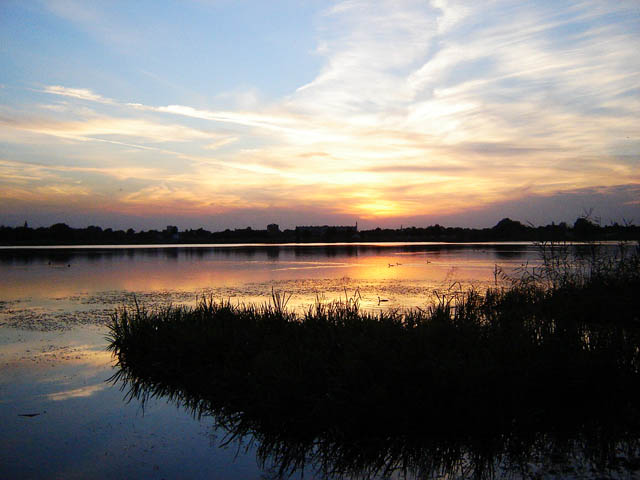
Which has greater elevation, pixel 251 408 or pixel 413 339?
pixel 413 339

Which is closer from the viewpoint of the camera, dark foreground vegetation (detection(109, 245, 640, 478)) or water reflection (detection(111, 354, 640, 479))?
water reflection (detection(111, 354, 640, 479))

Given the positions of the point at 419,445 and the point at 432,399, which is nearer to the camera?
the point at 419,445

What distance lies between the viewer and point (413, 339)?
22.4ft

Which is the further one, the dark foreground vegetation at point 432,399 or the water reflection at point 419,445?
the dark foreground vegetation at point 432,399

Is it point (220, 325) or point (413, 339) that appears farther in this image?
point (220, 325)

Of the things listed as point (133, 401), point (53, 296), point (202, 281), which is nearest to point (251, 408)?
point (133, 401)

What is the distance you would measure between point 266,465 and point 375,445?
1.20 metres

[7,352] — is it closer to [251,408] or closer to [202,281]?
[251,408]

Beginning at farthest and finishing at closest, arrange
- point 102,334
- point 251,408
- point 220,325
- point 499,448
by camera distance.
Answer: point 102,334, point 220,325, point 251,408, point 499,448

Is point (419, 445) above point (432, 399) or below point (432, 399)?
below

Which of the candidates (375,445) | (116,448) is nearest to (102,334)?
(116,448)

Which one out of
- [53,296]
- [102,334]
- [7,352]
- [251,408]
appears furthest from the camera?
[53,296]

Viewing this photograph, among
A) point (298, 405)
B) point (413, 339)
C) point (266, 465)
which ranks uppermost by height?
point (413, 339)

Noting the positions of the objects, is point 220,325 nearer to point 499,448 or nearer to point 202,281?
point 499,448
